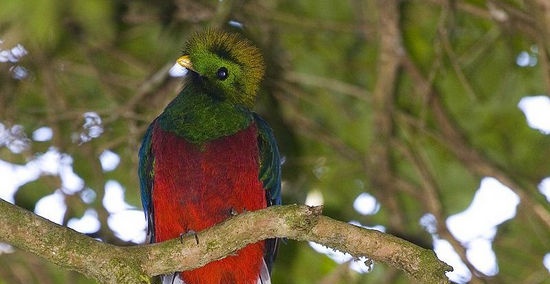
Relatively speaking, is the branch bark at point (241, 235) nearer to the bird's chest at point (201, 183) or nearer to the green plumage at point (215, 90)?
the bird's chest at point (201, 183)

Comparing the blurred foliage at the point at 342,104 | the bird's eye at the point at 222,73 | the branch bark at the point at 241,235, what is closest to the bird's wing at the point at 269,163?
the bird's eye at the point at 222,73

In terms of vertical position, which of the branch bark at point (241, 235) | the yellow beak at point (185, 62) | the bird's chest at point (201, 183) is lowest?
the branch bark at point (241, 235)

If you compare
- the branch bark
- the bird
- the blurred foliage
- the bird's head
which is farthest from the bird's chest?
the blurred foliage

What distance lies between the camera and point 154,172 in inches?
179

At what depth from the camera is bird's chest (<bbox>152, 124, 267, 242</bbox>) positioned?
434 cm

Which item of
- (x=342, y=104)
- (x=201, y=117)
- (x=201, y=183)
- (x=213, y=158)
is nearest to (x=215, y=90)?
(x=201, y=117)

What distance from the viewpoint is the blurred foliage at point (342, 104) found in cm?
→ 604

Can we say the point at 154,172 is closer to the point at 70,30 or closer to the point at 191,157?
the point at 191,157

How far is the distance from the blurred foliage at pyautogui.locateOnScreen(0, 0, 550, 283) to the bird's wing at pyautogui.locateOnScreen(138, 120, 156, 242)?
3.97ft

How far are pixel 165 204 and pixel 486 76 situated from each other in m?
2.89

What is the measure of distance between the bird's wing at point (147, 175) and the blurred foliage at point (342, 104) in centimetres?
121

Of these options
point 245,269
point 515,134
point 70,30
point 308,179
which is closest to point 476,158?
point 515,134

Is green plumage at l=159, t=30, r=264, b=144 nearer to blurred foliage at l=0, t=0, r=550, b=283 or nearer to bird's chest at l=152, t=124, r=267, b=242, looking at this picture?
bird's chest at l=152, t=124, r=267, b=242

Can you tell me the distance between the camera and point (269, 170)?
15.1 ft
